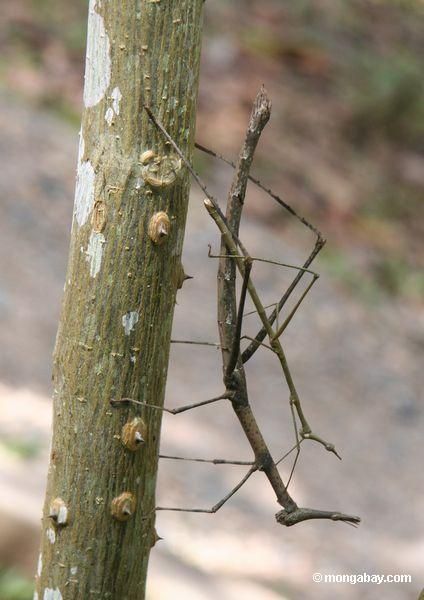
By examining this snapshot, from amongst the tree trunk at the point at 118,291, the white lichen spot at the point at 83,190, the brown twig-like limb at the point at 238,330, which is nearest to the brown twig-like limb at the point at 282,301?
the brown twig-like limb at the point at 238,330

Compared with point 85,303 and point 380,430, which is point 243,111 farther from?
point 85,303

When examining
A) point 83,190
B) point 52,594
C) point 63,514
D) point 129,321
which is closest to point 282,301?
point 129,321

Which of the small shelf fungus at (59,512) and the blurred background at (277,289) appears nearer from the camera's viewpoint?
the small shelf fungus at (59,512)

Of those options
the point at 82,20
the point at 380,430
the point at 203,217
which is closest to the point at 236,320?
the point at 380,430

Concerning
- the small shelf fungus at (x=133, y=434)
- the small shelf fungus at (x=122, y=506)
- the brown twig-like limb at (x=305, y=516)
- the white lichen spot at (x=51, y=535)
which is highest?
the small shelf fungus at (x=133, y=434)

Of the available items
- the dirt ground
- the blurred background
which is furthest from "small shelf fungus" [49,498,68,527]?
the dirt ground

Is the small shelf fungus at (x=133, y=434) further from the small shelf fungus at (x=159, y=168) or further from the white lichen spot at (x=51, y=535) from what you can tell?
the small shelf fungus at (x=159, y=168)

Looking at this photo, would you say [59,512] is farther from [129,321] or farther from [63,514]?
[129,321]
